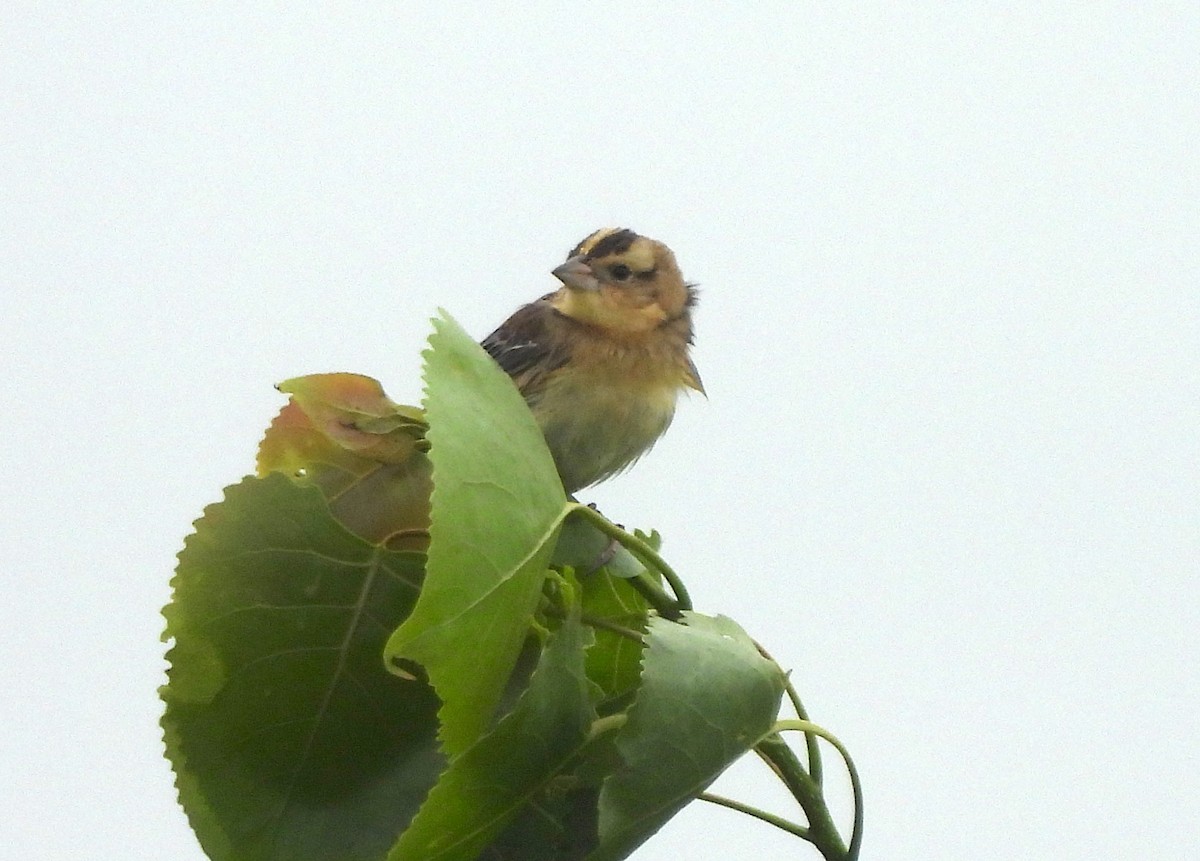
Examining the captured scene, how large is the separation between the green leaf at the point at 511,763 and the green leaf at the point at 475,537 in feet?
0.12

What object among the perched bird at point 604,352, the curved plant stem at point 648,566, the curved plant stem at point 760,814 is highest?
the perched bird at point 604,352

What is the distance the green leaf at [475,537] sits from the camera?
127 centimetres

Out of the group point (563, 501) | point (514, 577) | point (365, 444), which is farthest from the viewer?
point (365, 444)

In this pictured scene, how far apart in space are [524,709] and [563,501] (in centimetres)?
22

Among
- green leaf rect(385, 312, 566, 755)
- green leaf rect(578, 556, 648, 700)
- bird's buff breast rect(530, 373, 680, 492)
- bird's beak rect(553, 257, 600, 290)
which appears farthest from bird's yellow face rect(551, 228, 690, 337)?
green leaf rect(385, 312, 566, 755)

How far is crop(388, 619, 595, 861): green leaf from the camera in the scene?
4.51 feet

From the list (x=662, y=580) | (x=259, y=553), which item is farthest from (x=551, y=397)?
(x=259, y=553)

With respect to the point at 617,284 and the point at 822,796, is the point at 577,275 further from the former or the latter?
the point at 822,796

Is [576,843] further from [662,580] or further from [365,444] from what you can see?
[365,444]

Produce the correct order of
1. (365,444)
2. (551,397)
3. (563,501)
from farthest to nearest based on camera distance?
(551,397) < (365,444) < (563,501)

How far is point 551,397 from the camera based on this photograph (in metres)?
3.07

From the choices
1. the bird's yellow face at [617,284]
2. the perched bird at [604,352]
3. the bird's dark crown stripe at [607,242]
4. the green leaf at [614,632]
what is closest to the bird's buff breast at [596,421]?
the perched bird at [604,352]

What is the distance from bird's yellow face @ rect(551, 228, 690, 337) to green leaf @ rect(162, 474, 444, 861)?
1.77 meters

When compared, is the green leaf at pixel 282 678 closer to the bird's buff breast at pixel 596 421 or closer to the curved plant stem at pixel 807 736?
the curved plant stem at pixel 807 736
